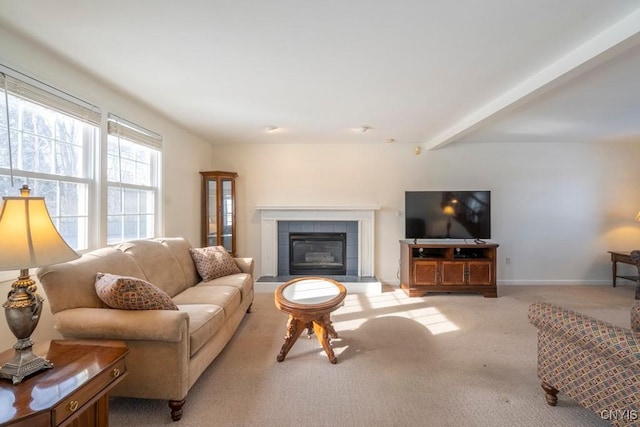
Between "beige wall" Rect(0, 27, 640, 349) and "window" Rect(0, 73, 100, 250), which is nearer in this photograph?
"window" Rect(0, 73, 100, 250)

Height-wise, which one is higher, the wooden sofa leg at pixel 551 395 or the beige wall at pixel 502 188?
the beige wall at pixel 502 188

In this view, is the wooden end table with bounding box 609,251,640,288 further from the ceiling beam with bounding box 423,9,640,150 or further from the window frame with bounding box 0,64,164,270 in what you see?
the window frame with bounding box 0,64,164,270

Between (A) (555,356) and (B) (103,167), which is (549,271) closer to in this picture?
(A) (555,356)

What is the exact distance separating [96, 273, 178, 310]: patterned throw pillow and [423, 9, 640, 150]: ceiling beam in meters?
3.19

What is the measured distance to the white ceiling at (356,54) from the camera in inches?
57.1

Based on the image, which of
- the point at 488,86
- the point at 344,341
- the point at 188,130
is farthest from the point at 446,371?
the point at 188,130

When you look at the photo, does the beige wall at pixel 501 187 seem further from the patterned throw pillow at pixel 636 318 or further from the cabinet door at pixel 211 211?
the patterned throw pillow at pixel 636 318

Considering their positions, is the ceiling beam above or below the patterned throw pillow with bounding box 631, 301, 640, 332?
above

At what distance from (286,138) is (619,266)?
19.1 ft

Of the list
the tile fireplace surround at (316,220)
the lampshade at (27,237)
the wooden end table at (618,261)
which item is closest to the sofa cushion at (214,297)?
the lampshade at (27,237)

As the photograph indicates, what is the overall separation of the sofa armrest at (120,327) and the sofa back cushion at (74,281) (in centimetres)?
11

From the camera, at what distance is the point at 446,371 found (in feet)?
6.79

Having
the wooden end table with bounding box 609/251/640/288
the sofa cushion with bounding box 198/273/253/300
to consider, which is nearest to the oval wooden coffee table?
the sofa cushion with bounding box 198/273/253/300

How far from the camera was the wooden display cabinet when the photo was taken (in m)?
4.10
